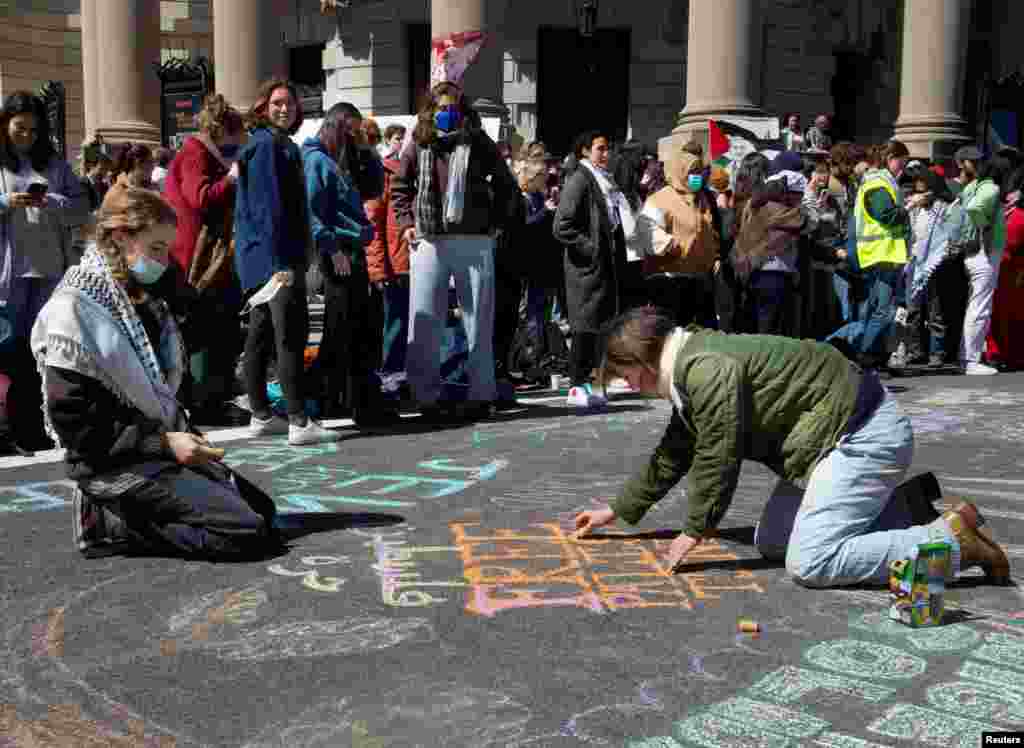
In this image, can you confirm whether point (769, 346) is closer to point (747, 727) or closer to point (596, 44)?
point (747, 727)

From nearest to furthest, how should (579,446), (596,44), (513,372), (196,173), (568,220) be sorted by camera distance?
1. (579,446)
2. (196,173)
3. (568,220)
4. (513,372)
5. (596,44)

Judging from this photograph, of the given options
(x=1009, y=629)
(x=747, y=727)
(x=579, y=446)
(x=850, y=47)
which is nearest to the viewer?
(x=747, y=727)

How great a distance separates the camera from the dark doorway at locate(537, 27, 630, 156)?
24781 mm

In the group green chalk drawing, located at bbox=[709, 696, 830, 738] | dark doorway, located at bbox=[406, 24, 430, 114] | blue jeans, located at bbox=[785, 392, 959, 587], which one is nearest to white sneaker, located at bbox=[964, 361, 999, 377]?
blue jeans, located at bbox=[785, 392, 959, 587]

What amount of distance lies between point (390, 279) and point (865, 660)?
5.82 m

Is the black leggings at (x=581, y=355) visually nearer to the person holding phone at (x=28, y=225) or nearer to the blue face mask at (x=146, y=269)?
the person holding phone at (x=28, y=225)

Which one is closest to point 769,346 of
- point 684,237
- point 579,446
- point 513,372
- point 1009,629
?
point 1009,629

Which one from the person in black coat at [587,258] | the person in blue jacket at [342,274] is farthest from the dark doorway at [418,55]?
the person in blue jacket at [342,274]

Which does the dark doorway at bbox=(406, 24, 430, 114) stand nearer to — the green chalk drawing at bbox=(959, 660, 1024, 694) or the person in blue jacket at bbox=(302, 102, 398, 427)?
the person in blue jacket at bbox=(302, 102, 398, 427)

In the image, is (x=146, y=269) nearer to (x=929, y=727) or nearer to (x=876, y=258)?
(x=929, y=727)

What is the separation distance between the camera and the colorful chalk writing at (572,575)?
396 centimetres

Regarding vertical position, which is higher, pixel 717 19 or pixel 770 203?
pixel 717 19

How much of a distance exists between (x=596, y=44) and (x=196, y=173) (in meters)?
18.8

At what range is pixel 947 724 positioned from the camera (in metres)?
3.01
